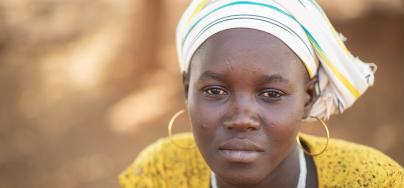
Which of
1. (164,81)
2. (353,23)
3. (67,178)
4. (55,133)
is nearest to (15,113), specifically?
(55,133)

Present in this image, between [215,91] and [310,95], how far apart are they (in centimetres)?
44

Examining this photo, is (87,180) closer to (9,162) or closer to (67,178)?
(67,178)

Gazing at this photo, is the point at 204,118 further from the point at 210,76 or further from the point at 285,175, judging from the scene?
the point at 285,175

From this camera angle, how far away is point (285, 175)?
260 cm

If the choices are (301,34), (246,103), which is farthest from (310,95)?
(246,103)

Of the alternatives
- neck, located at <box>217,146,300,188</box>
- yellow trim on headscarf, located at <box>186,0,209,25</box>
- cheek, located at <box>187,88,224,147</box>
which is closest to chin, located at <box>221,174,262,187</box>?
cheek, located at <box>187,88,224,147</box>

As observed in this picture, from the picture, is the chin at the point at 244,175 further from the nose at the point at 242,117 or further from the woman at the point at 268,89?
the nose at the point at 242,117

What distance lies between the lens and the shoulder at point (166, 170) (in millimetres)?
2855

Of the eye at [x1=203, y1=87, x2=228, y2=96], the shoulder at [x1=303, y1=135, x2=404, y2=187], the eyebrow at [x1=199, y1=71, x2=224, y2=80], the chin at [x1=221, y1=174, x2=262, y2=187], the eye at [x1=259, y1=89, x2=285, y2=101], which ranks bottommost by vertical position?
A: the chin at [x1=221, y1=174, x2=262, y2=187]

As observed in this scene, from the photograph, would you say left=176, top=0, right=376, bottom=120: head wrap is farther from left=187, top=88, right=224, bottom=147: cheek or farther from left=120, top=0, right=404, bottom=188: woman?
left=187, top=88, right=224, bottom=147: cheek

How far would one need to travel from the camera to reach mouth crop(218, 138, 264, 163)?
227cm

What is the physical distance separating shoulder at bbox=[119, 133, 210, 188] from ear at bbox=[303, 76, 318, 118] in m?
0.58

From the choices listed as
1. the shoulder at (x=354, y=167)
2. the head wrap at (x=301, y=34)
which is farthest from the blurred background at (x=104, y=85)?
the head wrap at (x=301, y=34)

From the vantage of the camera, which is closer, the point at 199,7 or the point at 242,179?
the point at 242,179
